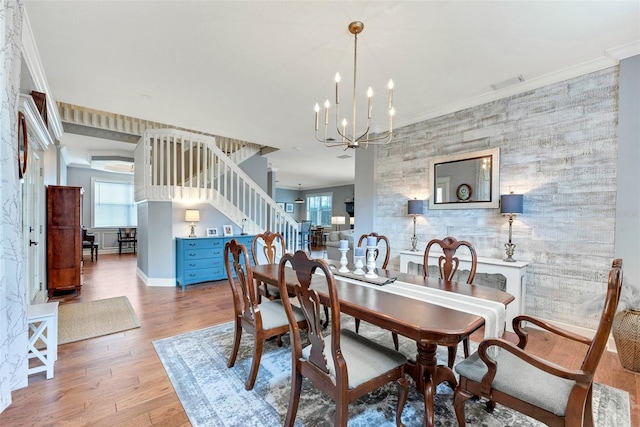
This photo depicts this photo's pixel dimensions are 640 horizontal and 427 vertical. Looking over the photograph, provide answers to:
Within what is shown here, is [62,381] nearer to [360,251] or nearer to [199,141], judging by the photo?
[360,251]

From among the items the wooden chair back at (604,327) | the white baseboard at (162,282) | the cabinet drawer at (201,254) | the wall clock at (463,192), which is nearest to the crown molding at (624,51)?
the wall clock at (463,192)

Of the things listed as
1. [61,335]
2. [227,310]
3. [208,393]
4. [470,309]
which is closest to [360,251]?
[470,309]

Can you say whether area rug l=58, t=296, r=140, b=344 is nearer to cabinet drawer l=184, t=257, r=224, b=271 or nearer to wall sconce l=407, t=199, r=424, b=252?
cabinet drawer l=184, t=257, r=224, b=271

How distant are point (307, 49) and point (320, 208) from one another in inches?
433

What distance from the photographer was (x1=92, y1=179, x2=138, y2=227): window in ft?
28.6

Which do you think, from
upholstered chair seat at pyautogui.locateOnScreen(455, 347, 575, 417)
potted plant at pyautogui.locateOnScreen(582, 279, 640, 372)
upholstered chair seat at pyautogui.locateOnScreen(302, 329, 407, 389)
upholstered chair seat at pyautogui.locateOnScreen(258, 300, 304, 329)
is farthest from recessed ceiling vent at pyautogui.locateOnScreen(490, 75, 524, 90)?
upholstered chair seat at pyautogui.locateOnScreen(258, 300, 304, 329)

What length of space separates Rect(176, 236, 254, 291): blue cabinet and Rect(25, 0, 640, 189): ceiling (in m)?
2.12

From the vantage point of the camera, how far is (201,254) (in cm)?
479

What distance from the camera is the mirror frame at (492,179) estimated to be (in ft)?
11.0

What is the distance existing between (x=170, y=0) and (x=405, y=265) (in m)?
3.70

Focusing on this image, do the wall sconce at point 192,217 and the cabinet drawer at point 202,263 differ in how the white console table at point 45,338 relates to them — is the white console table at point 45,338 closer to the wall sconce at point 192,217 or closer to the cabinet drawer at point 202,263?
the cabinet drawer at point 202,263

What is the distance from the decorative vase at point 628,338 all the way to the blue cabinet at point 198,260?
495 centimetres

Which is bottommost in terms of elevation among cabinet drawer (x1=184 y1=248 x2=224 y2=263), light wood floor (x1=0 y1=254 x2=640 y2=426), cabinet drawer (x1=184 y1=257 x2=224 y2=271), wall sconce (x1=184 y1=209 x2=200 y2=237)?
light wood floor (x1=0 y1=254 x2=640 y2=426)

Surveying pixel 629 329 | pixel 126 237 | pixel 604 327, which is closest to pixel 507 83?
pixel 629 329
